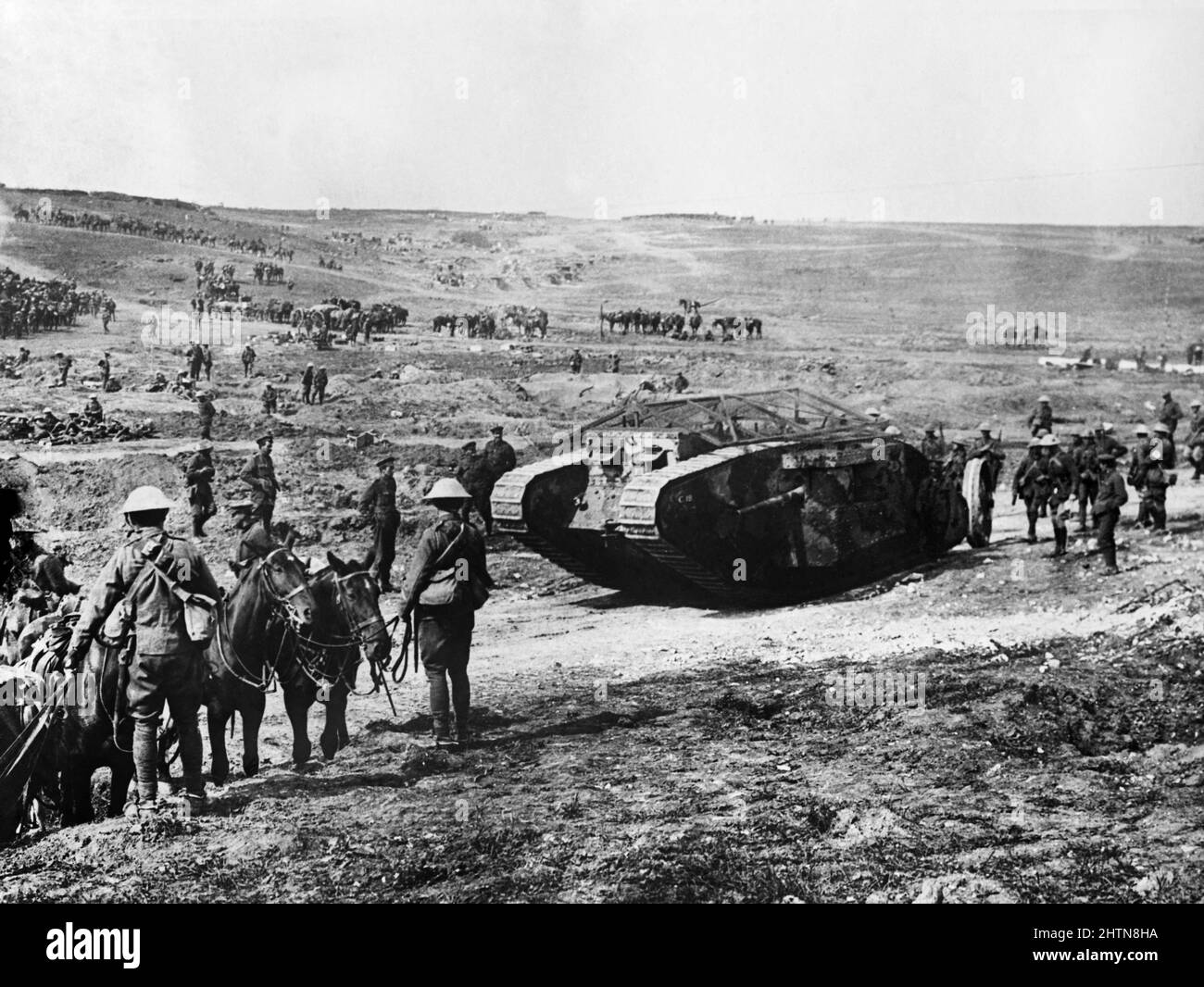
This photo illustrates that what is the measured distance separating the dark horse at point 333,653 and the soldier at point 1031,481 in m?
5.51

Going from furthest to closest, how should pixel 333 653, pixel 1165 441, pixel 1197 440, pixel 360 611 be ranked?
1. pixel 1197 440
2. pixel 1165 441
3. pixel 360 611
4. pixel 333 653

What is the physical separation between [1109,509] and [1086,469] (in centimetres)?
76

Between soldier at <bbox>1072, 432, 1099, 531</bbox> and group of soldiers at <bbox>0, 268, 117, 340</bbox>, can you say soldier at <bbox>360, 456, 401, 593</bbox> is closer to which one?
group of soldiers at <bbox>0, 268, 117, 340</bbox>

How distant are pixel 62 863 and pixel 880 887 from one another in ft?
15.9

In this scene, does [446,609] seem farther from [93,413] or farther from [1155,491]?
[1155,491]

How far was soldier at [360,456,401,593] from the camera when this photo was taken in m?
8.89

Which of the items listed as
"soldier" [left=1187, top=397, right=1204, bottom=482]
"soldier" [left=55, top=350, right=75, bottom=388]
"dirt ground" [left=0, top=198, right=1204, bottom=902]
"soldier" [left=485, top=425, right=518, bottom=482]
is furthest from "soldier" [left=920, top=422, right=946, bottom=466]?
"soldier" [left=55, top=350, right=75, bottom=388]

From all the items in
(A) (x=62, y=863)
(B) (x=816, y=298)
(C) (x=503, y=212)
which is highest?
(C) (x=503, y=212)

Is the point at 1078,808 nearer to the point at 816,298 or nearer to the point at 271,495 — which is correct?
the point at 816,298

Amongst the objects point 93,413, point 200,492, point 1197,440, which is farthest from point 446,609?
point 1197,440

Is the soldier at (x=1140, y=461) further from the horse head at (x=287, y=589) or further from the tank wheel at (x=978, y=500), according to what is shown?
the horse head at (x=287, y=589)

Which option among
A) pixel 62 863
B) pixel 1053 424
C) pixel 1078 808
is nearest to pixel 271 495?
pixel 62 863

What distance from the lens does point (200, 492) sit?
29.3 feet

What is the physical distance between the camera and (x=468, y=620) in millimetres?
8188
